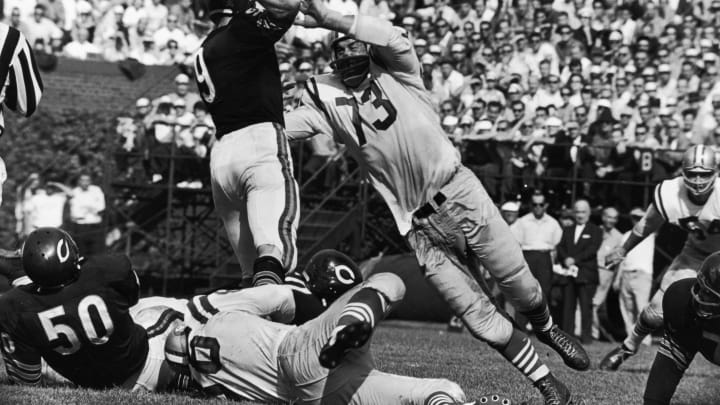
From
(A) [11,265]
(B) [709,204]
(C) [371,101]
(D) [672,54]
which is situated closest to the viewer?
(C) [371,101]

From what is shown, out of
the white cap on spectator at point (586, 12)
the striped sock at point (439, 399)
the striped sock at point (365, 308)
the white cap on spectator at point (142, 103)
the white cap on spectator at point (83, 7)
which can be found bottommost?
the white cap on spectator at point (142, 103)

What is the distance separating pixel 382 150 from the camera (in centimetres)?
730

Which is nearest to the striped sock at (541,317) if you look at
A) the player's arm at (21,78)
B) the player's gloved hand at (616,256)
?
the player's gloved hand at (616,256)

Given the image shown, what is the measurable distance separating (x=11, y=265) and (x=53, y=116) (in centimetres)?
1325

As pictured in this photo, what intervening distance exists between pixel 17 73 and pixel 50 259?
4.83ft

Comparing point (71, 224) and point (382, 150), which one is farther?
point (71, 224)

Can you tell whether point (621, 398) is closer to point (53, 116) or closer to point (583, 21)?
point (583, 21)

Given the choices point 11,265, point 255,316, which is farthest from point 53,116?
point 255,316

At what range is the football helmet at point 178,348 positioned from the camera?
668 centimetres

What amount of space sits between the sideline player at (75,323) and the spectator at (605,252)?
921 centimetres

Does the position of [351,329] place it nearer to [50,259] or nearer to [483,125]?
[50,259]

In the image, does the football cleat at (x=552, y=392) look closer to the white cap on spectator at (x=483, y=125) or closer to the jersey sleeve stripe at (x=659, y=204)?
the jersey sleeve stripe at (x=659, y=204)

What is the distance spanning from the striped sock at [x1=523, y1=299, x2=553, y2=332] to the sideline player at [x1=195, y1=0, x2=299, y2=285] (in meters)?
1.51

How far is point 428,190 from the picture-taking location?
23.7 feet
